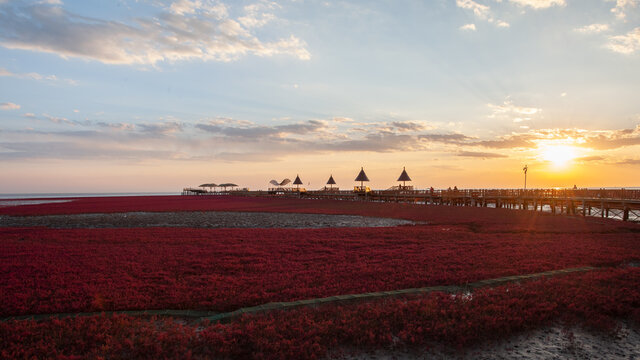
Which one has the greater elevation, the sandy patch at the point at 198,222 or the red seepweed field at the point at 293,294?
the red seepweed field at the point at 293,294

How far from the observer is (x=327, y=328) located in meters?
5.16

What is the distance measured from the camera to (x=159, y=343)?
4.72 metres

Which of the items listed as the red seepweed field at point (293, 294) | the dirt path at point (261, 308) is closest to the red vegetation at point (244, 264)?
the red seepweed field at point (293, 294)

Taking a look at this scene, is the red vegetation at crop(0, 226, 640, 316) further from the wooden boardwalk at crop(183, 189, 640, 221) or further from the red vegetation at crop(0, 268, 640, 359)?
the wooden boardwalk at crop(183, 189, 640, 221)

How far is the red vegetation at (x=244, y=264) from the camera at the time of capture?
7.05m

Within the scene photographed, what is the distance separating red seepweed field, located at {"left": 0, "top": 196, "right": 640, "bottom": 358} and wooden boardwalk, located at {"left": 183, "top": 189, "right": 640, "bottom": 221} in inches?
974

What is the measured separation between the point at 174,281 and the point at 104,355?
3.78 metres

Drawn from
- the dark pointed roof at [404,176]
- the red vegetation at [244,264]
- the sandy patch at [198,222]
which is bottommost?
the sandy patch at [198,222]

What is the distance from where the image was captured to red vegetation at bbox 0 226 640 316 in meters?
7.05

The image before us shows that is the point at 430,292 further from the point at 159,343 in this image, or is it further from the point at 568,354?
the point at 159,343

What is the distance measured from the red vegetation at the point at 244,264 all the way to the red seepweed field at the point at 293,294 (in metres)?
0.05

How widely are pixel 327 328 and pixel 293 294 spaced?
2.03 m

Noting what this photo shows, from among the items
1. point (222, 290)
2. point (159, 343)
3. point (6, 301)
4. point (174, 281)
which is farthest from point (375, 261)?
point (6, 301)

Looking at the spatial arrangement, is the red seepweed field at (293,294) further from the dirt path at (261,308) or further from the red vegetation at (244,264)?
the dirt path at (261,308)
